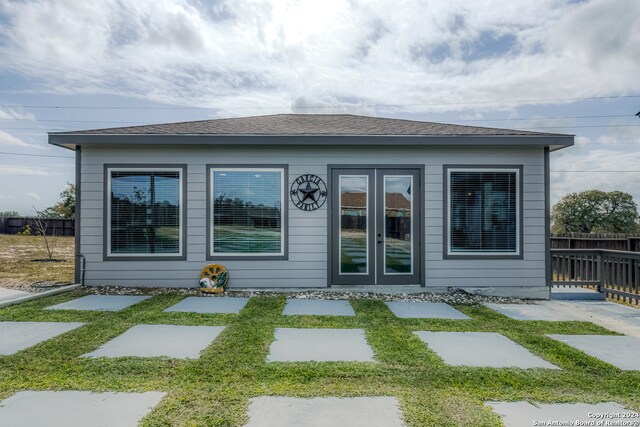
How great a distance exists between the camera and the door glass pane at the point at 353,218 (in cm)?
620

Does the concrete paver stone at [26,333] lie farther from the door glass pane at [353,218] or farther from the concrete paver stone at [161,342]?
the door glass pane at [353,218]

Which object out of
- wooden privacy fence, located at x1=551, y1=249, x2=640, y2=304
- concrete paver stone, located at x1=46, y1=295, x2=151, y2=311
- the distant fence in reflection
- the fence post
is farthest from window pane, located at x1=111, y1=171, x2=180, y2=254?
the fence post

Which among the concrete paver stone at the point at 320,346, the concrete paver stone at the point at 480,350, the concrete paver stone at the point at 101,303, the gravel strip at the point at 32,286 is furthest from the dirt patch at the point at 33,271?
the concrete paver stone at the point at 480,350

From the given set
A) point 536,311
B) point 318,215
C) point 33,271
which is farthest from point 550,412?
point 33,271

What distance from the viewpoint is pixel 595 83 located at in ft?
41.4

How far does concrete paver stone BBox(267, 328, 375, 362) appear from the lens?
10.4ft

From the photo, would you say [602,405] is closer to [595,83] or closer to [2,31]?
[2,31]

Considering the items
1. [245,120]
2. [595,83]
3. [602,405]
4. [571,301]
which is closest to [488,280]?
[571,301]

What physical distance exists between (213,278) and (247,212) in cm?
119

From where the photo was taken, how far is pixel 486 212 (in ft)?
20.5

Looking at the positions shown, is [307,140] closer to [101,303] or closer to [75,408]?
[101,303]

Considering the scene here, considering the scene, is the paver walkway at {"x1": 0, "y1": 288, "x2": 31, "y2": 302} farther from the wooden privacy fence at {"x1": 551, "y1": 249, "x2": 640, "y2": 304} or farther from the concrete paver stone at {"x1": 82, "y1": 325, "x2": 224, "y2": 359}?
the wooden privacy fence at {"x1": 551, "y1": 249, "x2": 640, "y2": 304}

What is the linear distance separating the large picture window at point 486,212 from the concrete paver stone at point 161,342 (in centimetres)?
412

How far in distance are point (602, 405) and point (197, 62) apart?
1296cm
